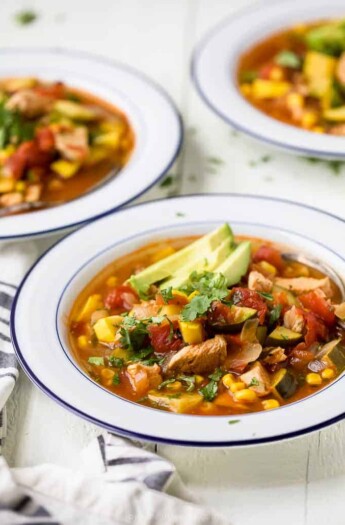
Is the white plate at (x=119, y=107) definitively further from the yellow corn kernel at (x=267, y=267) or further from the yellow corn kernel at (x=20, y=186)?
the yellow corn kernel at (x=267, y=267)

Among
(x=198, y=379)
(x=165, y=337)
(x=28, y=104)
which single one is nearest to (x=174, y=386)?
(x=198, y=379)

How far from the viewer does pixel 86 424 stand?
380 centimetres

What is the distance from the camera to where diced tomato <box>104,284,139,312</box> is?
4.14m

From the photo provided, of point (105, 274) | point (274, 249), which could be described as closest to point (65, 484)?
point (105, 274)

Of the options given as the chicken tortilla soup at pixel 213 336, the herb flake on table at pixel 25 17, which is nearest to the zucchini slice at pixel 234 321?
the chicken tortilla soup at pixel 213 336

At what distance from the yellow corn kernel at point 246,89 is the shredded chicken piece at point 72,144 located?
1093 millimetres

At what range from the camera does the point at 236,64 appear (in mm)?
6207

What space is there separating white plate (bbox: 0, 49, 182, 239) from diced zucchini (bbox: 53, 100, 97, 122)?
231mm

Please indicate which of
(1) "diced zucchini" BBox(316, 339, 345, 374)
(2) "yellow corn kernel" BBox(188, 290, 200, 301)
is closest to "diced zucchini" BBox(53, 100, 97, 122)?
(2) "yellow corn kernel" BBox(188, 290, 200, 301)

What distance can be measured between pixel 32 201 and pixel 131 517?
2326mm

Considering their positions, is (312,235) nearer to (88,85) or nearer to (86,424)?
(86,424)

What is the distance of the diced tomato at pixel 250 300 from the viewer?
385 centimetres

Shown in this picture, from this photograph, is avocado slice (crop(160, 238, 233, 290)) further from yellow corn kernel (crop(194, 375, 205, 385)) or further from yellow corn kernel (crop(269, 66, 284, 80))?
yellow corn kernel (crop(269, 66, 284, 80))

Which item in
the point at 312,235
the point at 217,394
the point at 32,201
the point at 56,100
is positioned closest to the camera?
the point at 217,394
